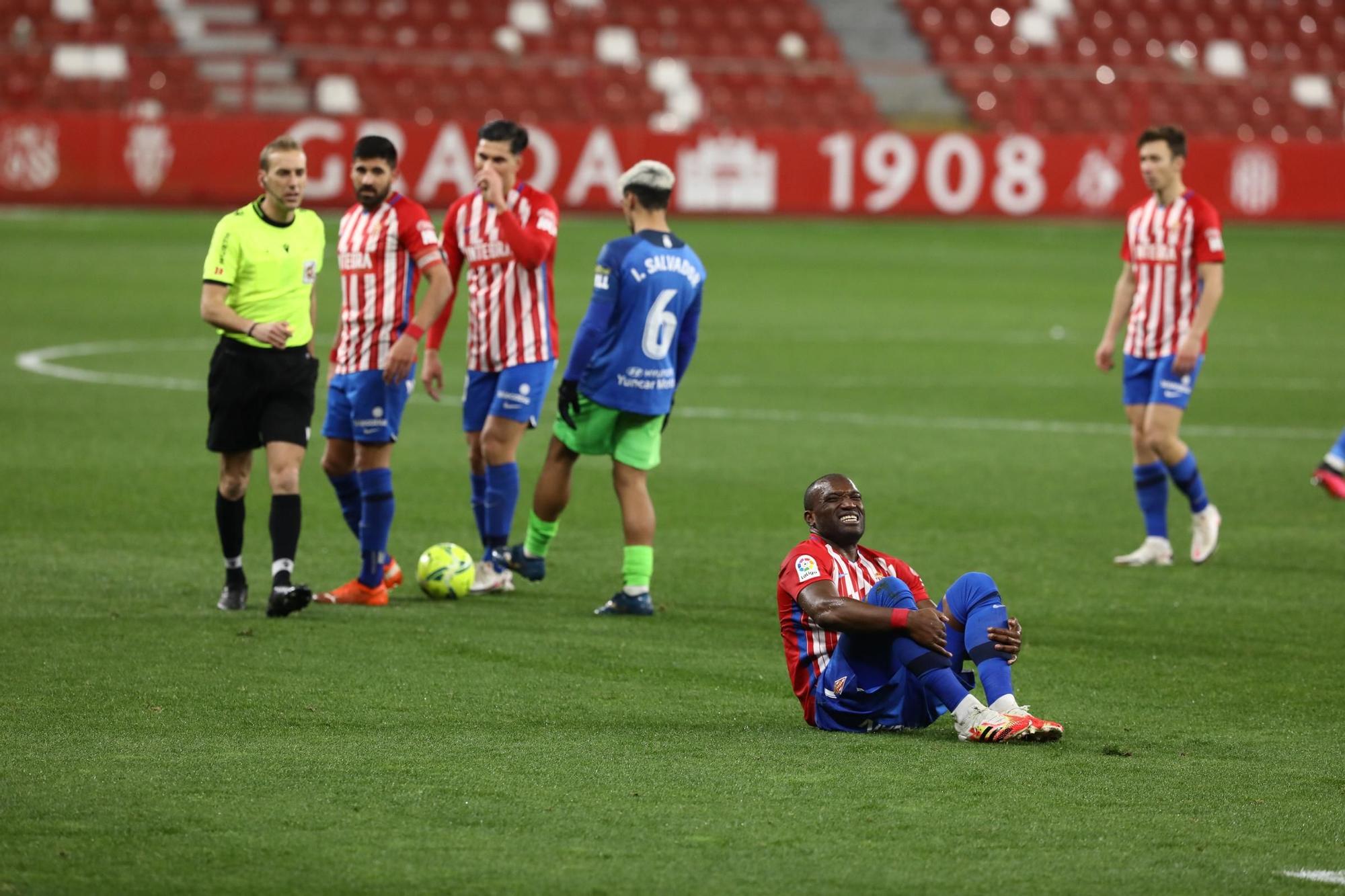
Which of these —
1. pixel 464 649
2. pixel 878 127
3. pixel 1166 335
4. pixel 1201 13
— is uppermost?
pixel 1201 13

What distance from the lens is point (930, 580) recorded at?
30.7ft

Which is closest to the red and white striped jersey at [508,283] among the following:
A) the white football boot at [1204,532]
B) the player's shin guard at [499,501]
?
the player's shin guard at [499,501]

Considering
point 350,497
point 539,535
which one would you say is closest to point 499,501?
point 539,535

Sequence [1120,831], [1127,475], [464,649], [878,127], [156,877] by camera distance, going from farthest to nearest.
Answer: [878,127] < [1127,475] < [464,649] < [1120,831] < [156,877]

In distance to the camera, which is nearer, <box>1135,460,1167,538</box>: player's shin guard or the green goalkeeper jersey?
the green goalkeeper jersey

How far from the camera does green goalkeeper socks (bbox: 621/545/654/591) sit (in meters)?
8.60

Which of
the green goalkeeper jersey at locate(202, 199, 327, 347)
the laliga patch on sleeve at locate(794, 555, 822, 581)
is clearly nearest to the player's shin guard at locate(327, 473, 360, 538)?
the green goalkeeper jersey at locate(202, 199, 327, 347)

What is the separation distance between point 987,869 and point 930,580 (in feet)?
14.6

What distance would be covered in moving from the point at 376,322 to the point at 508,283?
2.53 ft

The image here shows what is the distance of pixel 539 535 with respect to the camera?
919cm

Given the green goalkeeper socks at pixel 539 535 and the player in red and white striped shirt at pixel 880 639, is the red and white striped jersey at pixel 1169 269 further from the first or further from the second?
the player in red and white striped shirt at pixel 880 639

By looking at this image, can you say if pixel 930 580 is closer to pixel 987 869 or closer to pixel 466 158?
pixel 987 869

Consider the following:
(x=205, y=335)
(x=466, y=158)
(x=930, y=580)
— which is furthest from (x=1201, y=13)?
(x=930, y=580)

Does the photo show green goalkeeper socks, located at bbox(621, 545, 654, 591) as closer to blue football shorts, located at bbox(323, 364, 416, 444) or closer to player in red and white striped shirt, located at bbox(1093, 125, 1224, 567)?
blue football shorts, located at bbox(323, 364, 416, 444)
